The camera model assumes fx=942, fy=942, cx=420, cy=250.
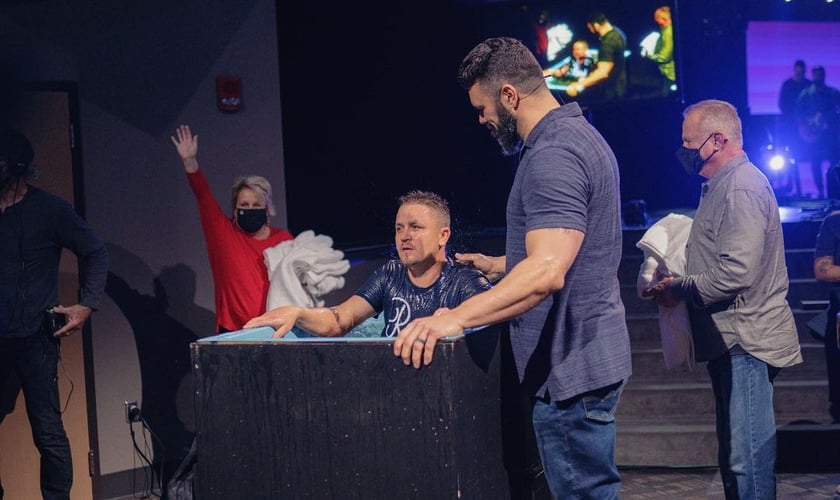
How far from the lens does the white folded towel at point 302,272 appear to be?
4430 millimetres

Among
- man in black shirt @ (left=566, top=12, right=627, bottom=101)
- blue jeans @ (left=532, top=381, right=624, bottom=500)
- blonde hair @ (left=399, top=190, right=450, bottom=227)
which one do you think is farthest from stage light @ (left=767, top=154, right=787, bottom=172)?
blue jeans @ (left=532, top=381, right=624, bottom=500)

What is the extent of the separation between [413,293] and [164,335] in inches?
111

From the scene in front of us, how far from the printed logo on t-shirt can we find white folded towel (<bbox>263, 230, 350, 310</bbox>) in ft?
4.09

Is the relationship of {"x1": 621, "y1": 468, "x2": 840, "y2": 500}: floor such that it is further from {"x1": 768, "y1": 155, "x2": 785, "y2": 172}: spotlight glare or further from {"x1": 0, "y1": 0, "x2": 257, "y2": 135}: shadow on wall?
{"x1": 768, "y1": 155, "x2": 785, "y2": 172}: spotlight glare

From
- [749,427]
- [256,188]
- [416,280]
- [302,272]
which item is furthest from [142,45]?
[749,427]

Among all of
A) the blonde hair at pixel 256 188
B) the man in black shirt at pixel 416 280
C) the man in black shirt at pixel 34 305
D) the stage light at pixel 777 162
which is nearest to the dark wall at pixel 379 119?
the blonde hair at pixel 256 188

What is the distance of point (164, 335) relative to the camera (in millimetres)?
5609

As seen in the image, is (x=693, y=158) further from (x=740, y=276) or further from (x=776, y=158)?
(x=776, y=158)

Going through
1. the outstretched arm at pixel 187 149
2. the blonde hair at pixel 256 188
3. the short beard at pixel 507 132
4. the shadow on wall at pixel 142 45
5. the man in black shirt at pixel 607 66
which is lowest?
the short beard at pixel 507 132

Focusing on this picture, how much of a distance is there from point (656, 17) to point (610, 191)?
7652 mm

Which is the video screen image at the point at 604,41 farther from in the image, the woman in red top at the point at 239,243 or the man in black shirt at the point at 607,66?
the woman in red top at the point at 239,243

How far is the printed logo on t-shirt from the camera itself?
3192 millimetres

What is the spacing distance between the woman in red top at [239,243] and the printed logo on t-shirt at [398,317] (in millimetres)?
1699

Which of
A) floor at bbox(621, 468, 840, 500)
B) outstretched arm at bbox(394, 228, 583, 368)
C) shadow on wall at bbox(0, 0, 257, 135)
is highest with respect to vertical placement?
shadow on wall at bbox(0, 0, 257, 135)
